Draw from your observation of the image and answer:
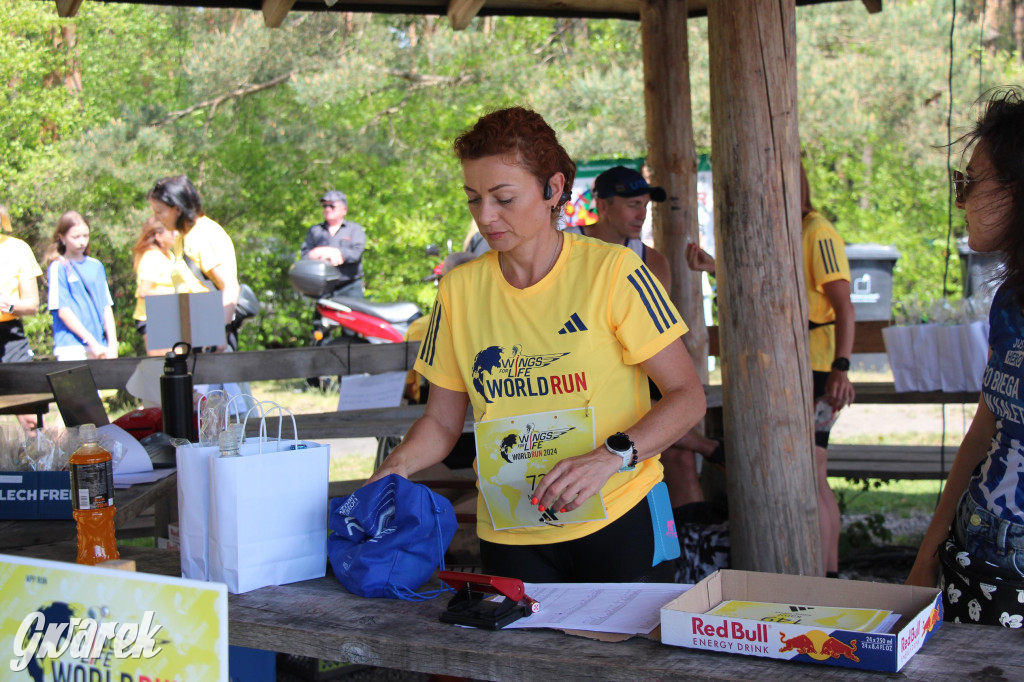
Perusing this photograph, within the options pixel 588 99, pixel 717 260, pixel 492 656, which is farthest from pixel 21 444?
pixel 588 99

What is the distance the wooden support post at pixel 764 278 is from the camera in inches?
122

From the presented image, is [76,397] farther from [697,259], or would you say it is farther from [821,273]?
[821,273]

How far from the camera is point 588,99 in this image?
12.7 metres

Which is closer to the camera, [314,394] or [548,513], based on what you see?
[548,513]

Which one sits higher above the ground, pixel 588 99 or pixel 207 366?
pixel 588 99

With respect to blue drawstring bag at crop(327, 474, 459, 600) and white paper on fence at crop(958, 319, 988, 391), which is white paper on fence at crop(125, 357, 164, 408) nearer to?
blue drawstring bag at crop(327, 474, 459, 600)

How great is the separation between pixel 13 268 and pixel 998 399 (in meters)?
6.85

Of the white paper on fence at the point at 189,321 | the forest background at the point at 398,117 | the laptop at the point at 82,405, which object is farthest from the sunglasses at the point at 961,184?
the forest background at the point at 398,117

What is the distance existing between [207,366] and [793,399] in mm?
2725

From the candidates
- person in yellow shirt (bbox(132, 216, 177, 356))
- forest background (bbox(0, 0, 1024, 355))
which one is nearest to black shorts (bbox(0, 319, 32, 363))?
person in yellow shirt (bbox(132, 216, 177, 356))

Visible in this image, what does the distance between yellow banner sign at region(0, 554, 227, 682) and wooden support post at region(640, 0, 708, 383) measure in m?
3.84

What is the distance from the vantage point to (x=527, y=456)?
2205 mm

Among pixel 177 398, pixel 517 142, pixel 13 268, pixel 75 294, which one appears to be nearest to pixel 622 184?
pixel 177 398

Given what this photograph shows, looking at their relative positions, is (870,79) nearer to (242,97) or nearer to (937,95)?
(937,95)
